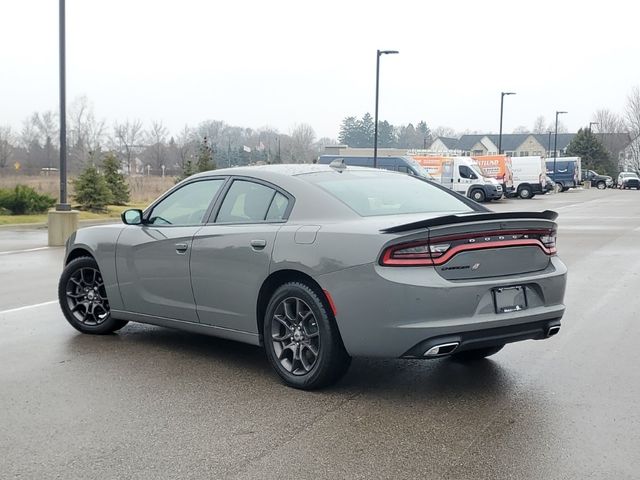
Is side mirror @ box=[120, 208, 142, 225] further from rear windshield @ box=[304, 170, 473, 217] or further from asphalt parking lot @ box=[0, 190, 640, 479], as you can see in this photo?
rear windshield @ box=[304, 170, 473, 217]

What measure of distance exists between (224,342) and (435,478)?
11.4 feet

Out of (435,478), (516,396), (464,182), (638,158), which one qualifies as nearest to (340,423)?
(435,478)

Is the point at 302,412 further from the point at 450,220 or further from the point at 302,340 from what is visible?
the point at 450,220

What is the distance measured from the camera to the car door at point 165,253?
6.34m

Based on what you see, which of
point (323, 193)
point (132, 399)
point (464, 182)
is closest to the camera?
point (132, 399)

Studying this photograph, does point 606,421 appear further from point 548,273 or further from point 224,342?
point 224,342

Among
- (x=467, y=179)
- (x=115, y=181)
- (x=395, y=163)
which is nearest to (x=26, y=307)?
(x=115, y=181)

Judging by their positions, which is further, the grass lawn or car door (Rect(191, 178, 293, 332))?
the grass lawn

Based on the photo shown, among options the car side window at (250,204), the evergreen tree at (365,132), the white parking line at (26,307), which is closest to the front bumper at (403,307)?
the car side window at (250,204)

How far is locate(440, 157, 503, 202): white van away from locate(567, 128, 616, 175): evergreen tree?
197 feet

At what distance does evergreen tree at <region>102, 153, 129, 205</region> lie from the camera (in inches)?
1224

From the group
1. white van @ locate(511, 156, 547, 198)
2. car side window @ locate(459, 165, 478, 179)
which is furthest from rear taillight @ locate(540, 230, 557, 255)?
white van @ locate(511, 156, 547, 198)

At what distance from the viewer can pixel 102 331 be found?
7.28 metres

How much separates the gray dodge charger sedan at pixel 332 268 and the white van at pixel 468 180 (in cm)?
3378
